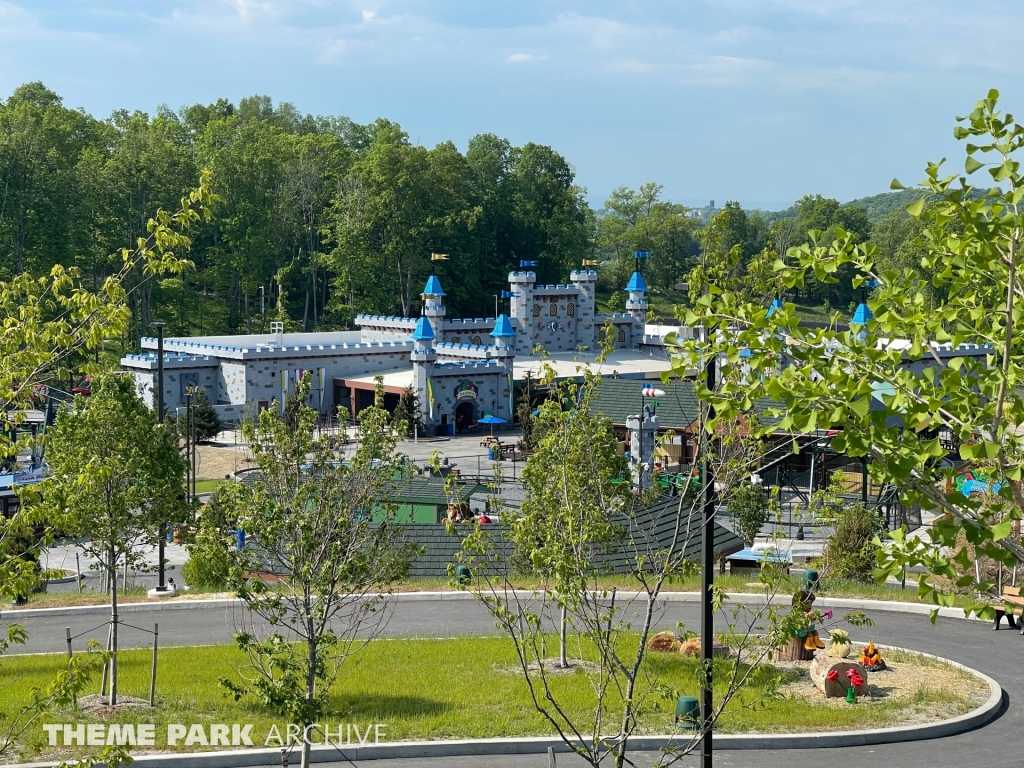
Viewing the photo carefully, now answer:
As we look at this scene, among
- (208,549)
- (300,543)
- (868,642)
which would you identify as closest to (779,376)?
(300,543)

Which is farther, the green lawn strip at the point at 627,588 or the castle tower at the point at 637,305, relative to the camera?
the castle tower at the point at 637,305

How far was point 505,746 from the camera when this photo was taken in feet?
56.6

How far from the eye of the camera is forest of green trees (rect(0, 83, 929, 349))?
7850 cm

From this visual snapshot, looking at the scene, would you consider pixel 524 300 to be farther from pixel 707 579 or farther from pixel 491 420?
pixel 707 579

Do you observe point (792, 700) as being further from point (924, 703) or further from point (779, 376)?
point (779, 376)

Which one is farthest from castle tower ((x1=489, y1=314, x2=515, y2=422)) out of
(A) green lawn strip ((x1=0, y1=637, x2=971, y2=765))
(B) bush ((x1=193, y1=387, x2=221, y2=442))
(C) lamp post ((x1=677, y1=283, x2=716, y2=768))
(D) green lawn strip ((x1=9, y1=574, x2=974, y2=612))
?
(C) lamp post ((x1=677, y1=283, x2=716, y2=768))

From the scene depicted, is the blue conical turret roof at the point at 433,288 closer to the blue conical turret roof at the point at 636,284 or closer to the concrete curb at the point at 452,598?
the blue conical turret roof at the point at 636,284

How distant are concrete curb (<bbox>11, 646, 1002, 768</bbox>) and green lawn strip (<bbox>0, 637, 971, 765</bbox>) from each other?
33 centimetres

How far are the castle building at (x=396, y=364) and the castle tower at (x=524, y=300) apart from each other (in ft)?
0.19

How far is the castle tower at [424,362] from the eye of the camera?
205 feet

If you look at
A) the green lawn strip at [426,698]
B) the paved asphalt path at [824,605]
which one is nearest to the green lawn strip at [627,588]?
the paved asphalt path at [824,605]

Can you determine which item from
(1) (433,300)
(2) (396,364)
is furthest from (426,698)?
(1) (433,300)

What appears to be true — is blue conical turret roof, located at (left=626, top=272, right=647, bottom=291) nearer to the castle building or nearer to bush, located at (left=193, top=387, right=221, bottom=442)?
the castle building

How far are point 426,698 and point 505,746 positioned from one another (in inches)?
91.5
